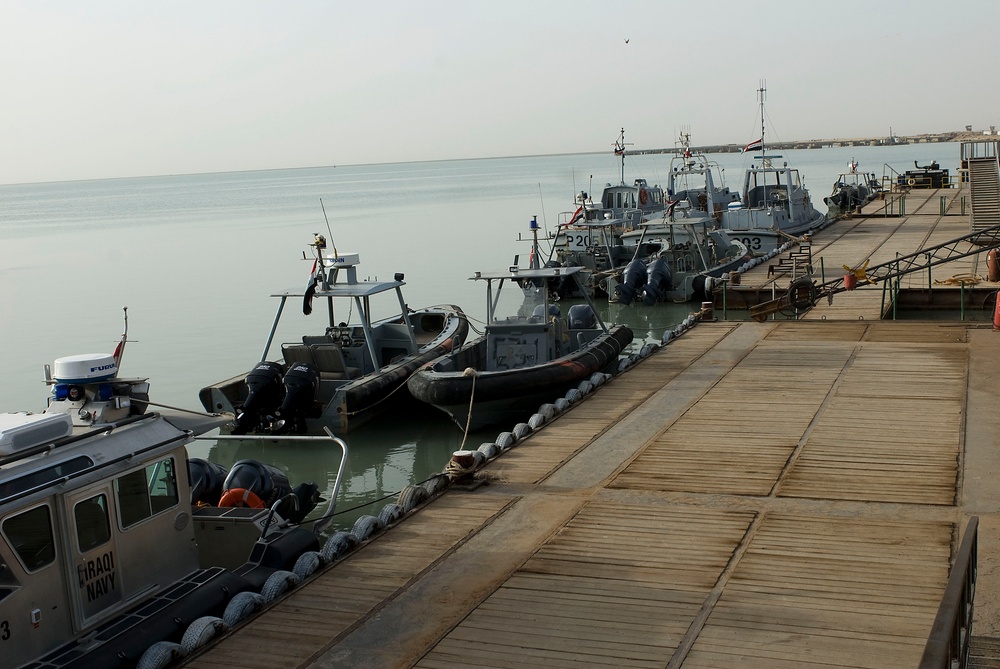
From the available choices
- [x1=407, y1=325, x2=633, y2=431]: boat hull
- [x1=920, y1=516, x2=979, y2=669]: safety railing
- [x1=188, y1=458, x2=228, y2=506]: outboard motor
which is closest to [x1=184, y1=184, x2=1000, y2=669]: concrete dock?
[x1=920, y1=516, x2=979, y2=669]: safety railing

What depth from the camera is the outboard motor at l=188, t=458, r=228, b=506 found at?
1041cm

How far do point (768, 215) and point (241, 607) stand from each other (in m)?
30.2

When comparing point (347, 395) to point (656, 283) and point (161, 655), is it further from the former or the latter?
point (656, 283)

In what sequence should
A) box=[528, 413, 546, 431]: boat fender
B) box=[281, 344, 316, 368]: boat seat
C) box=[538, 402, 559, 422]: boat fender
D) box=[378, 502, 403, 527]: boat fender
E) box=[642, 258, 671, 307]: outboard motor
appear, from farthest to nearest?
box=[642, 258, 671, 307]: outboard motor
box=[281, 344, 316, 368]: boat seat
box=[538, 402, 559, 422]: boat fender
box=[528, 413, 546, 431]: boat fender
box=[378, 502, 403, 527]: boat fender

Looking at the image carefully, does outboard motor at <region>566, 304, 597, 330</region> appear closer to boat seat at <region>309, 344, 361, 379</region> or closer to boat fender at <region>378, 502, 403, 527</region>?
boat seat at <region>309, 344, 361, 379</region>

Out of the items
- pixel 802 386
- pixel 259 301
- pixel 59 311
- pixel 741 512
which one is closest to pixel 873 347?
pixel 802 386

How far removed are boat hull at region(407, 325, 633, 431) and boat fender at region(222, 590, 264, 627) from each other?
678 centimetres

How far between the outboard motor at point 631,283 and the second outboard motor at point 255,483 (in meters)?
18.1

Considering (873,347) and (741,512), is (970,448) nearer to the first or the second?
(741,512)

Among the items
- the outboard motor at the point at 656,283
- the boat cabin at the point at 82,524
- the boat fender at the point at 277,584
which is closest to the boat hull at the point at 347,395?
the boat cabin at the point at 82,524

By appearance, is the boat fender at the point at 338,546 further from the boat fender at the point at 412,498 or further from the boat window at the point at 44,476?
the boat window at the point at 44,476

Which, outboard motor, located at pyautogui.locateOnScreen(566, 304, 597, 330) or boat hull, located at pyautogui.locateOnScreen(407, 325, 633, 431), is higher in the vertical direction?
outboard motor, located at pyautogui.locateOnScreen(566, 304, 597, 330)

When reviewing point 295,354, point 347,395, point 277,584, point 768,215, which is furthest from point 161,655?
point 768,215

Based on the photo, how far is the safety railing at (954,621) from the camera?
397cm
